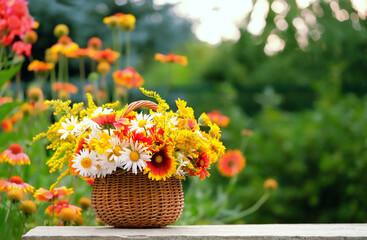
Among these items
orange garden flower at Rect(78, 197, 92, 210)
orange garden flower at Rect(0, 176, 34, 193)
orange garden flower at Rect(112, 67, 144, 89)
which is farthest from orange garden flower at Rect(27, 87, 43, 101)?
orange garden flower at Rect(0, 176, 34, 193)

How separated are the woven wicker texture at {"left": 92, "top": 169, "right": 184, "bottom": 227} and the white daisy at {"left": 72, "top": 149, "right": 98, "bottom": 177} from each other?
6 centimetres

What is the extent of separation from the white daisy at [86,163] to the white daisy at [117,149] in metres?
0.06

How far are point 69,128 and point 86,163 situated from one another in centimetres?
15

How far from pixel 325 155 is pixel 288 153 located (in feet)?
1.13

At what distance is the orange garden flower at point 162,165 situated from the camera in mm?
1441

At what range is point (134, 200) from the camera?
4.88ft

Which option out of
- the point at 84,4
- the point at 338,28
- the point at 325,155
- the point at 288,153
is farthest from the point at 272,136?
the point at 338,28

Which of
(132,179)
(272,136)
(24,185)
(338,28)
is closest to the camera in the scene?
(132,179)

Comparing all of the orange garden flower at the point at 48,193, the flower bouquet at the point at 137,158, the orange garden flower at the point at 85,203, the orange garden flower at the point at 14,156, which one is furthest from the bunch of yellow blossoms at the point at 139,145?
the orange garden flower at the point at 85,203

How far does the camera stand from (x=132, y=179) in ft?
4.89

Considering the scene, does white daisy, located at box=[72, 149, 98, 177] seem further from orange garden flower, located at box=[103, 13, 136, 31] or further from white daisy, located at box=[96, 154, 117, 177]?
orange garden flower, located at box=[103, 13, 136, 31]

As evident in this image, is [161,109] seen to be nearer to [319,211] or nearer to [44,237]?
[44,237]

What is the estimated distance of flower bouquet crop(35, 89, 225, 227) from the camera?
1452 mm

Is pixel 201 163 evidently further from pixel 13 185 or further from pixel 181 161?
pixel 13 185
